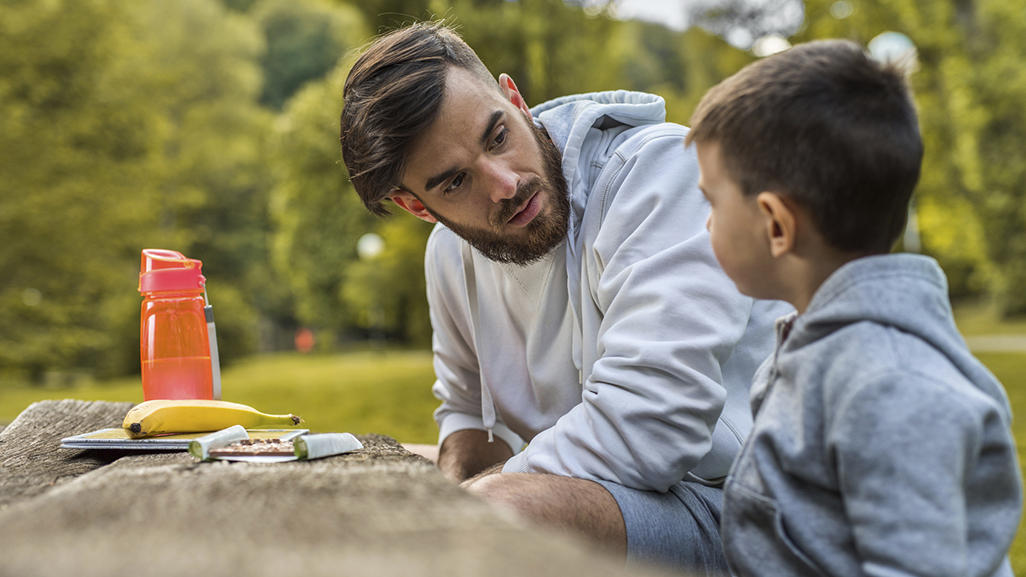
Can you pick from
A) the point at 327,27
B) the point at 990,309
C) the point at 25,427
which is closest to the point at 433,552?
the point at 25,427

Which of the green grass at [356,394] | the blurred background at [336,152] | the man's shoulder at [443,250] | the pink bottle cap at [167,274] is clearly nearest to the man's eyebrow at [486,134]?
the man's shoulder at [443,250]

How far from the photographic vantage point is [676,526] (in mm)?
1878

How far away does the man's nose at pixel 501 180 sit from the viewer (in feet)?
7.53

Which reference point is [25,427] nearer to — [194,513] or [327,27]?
[194,513]

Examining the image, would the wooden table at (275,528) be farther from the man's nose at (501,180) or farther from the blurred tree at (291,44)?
the blurred tree at (291,44)

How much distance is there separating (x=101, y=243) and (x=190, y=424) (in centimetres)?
1318

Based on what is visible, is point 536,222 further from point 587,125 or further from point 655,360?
Answer: point 655,360

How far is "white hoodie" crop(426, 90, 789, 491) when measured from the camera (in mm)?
1825

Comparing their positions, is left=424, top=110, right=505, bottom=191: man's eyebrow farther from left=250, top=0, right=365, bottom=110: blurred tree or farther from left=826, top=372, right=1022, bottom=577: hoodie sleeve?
left=250, top=0, right=365, bottom=110: blurred tree

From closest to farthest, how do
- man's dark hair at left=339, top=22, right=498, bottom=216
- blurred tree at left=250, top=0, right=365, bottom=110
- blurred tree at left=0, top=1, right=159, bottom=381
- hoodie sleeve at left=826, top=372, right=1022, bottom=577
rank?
hoodie sleeve at left=826, top=372, right=1022, bottom=577 < man's dark hair at left=339, top=22, right=498, bottom=216 < blurred tree at left=0, top=1, right=159, bottom=381 < blurred tree at left=250, top=0, right=365, bottom=110

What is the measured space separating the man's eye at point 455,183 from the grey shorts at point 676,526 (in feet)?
2.82

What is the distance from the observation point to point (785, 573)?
1.31m

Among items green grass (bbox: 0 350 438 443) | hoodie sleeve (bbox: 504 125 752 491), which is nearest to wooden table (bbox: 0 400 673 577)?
hoodie sleeve (bbox: 504 125 752 491)

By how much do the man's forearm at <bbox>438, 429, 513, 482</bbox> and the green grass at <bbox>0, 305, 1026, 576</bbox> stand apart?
4.18 m
